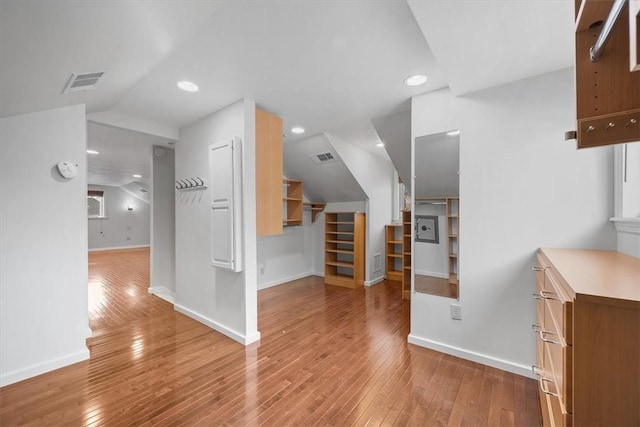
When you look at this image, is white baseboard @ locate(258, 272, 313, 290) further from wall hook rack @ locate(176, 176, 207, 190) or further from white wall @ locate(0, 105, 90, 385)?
white wall @ locate(0, 105, 90, 385)

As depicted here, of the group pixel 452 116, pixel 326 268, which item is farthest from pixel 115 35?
pixel 326 268

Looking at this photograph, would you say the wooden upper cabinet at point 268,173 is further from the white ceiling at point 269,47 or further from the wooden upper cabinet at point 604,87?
the wooden upper cabinet at point 604,87

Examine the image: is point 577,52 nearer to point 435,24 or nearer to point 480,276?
point 435,24

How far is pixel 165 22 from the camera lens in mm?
1504

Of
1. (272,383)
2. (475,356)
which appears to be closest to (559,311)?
(475,356)

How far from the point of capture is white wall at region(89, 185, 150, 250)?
9688mm

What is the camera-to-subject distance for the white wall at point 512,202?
6.32 feet

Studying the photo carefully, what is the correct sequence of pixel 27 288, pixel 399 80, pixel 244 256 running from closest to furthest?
pixel 27 288 → pixel 399 80 → pixel 244 256

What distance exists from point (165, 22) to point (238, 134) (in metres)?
1.29

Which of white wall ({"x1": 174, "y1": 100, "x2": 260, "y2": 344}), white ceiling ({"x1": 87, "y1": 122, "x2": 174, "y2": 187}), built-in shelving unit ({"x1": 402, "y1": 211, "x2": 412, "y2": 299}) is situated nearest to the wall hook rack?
white wall ({"x1": 174, "y1": 100, "x2": 260, "y2": 344})

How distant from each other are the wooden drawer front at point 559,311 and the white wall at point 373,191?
11.0 ft

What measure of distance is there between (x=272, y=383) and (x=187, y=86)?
2.67 meters

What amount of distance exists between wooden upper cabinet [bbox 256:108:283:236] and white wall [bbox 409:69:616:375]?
5.65 feet

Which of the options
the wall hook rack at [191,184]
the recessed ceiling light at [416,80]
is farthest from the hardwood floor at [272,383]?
the recessed ceiling light at [416,80]
